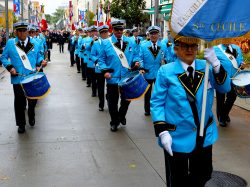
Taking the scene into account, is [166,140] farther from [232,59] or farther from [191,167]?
[232,59]

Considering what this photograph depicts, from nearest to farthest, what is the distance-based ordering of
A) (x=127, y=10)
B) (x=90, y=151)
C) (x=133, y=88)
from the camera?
(x=90, y=151), (x=133, y=88), (x=127, y=10)

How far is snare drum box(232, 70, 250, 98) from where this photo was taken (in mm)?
6410

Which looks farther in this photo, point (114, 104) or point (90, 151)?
point (114, 104)

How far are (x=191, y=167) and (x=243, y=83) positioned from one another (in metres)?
2.92

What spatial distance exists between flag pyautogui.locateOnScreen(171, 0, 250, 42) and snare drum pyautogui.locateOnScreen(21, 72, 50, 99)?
158 inches

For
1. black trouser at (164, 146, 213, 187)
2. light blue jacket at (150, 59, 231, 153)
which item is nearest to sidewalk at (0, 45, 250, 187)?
black trouser at (164, 146, 213, 187)

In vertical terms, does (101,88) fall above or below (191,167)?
below

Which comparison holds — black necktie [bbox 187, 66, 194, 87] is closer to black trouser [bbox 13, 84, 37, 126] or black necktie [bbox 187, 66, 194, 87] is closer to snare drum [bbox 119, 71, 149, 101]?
snare drum [bbox 119, 71, 149, 101]

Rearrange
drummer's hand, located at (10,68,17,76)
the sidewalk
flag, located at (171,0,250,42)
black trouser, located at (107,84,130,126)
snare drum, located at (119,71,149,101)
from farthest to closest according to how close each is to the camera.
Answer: black trouser, located at (107,84,130,126) < drummer's hand, located at (10,68,17,76) < snare drum, located at (119,71,149,101) < the sidewalk < flag, located at (171,0,250,42)

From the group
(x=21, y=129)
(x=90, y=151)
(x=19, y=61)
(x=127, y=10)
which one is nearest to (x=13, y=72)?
(x=19, y=61)

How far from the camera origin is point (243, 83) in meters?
6.44

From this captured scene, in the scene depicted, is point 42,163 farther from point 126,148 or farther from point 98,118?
point 98,118

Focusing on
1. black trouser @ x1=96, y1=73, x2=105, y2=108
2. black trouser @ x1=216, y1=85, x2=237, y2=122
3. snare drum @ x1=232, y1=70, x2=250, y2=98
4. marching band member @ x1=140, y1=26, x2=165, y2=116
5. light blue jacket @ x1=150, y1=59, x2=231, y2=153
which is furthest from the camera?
black trouser @ x1=96, y1=73, x2=105, y2=108

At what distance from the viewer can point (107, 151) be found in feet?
21.7
